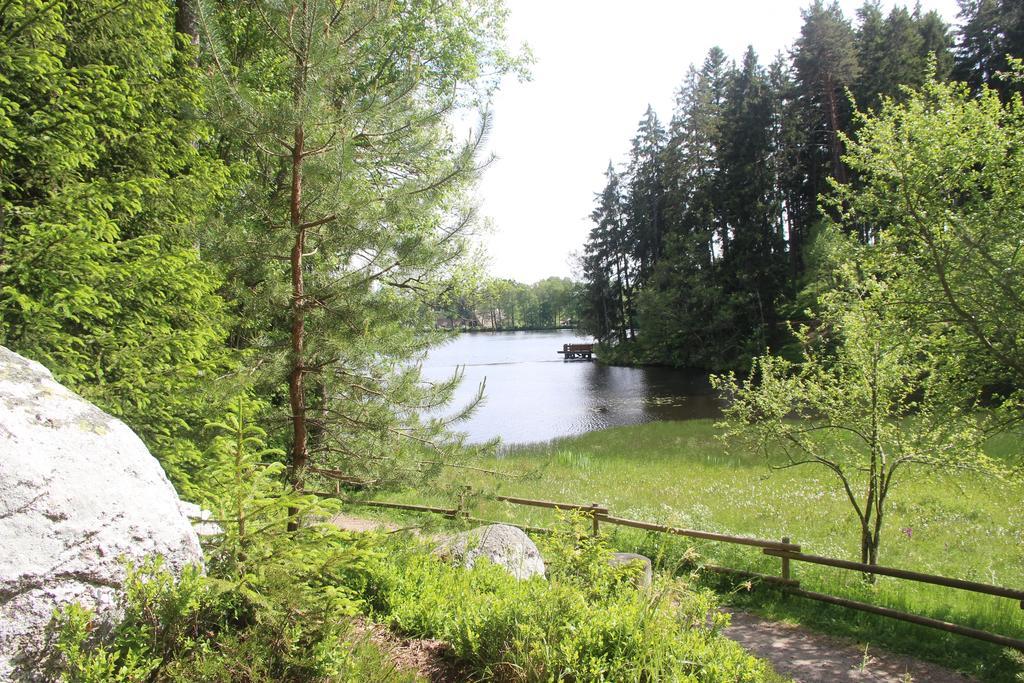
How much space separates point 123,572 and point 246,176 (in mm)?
6120

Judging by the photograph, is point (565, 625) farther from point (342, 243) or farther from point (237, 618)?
point (342, 243)

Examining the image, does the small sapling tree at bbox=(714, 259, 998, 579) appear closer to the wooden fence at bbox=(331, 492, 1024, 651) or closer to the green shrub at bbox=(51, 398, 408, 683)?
the wooden fence at bbox=(331, 492, 1024, 651)

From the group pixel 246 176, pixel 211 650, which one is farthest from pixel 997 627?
pixel 246 176

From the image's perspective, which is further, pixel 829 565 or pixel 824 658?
pixel 829 565

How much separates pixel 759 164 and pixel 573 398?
2234cm

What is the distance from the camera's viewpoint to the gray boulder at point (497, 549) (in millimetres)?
6188

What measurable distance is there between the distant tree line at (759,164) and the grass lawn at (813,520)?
17535mm

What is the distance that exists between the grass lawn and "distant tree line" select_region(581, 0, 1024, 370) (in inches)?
690

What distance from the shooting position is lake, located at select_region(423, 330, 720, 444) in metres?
27.3

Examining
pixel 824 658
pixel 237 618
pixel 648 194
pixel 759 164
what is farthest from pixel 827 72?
pixel 237 618

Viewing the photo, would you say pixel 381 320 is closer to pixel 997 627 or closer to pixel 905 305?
pixel 905 305

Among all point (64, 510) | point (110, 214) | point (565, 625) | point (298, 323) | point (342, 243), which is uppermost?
point (110, 214)

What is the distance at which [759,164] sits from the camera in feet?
133

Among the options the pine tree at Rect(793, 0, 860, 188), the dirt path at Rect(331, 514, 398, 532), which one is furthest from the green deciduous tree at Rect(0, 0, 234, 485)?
the pine tree at Rect(793, 0, 860, 188)
